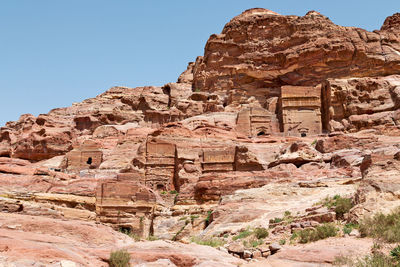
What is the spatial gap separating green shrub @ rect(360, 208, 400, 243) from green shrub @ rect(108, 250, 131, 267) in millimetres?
7172

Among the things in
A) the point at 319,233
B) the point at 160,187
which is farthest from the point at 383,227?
the point at 160,187

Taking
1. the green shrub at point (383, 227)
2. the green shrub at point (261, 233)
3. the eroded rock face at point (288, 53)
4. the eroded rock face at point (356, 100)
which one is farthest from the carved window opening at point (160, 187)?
the eroded rock face at point (288, 53)

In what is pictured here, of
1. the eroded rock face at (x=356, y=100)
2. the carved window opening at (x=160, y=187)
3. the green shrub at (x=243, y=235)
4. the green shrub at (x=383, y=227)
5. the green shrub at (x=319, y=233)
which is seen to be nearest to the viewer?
the green shrub at (x=383, y=227)

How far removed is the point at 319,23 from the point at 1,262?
2786 inches

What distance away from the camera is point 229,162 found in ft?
127

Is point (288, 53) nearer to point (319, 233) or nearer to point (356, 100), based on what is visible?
point (356, 100)

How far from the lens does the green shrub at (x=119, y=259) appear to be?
1170cm

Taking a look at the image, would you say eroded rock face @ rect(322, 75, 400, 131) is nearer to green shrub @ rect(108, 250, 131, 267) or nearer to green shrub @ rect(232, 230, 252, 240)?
green shrub @ rect(232, 230, 252, 240)

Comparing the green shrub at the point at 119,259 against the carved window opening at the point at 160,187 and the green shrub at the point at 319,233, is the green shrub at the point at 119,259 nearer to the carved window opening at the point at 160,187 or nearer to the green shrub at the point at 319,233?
the green shrub at the point at 319,233

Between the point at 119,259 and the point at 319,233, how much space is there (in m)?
7.01

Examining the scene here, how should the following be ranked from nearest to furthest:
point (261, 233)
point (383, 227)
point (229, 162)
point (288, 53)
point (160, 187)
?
point (383, 227), point (261, 233), point (160, 187), point (229, 162), point (288, 53)

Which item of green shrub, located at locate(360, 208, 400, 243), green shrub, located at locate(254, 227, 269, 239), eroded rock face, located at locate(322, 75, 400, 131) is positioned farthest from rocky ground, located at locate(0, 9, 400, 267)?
green shrub, located at locate(360, 208, 400, 243)

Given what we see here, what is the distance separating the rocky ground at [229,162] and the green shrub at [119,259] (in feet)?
0.83

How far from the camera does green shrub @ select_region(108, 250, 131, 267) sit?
11.7m
